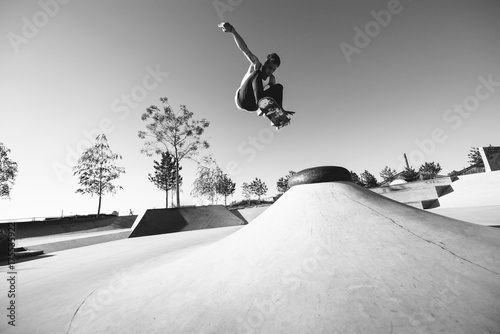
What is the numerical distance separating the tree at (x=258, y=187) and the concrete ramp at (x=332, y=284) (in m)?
69.4

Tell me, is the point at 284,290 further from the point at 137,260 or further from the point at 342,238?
the point at 137,260

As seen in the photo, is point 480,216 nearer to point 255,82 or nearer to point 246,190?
point 255,82

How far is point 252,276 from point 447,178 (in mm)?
25058

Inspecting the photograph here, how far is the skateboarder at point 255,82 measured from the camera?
4047 mm

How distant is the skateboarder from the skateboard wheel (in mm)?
1511

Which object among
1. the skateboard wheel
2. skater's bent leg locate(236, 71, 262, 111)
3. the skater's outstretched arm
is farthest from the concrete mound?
the skater's outstretched arm

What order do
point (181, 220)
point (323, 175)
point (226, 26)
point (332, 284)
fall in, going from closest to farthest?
point (332, 284) < point (226, 26) < point (323, 175) < point (181, 220)

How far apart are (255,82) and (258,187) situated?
69.6 meters

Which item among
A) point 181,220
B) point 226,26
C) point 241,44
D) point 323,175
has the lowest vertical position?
point 181,220

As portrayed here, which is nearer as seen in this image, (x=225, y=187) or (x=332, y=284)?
(x=332, y=284)

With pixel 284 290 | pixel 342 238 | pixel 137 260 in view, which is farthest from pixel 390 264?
pixel 137 260

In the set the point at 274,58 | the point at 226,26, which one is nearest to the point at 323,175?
the point at 274,58

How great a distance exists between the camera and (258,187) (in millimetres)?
73000

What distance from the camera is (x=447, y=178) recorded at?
62.0 ft
